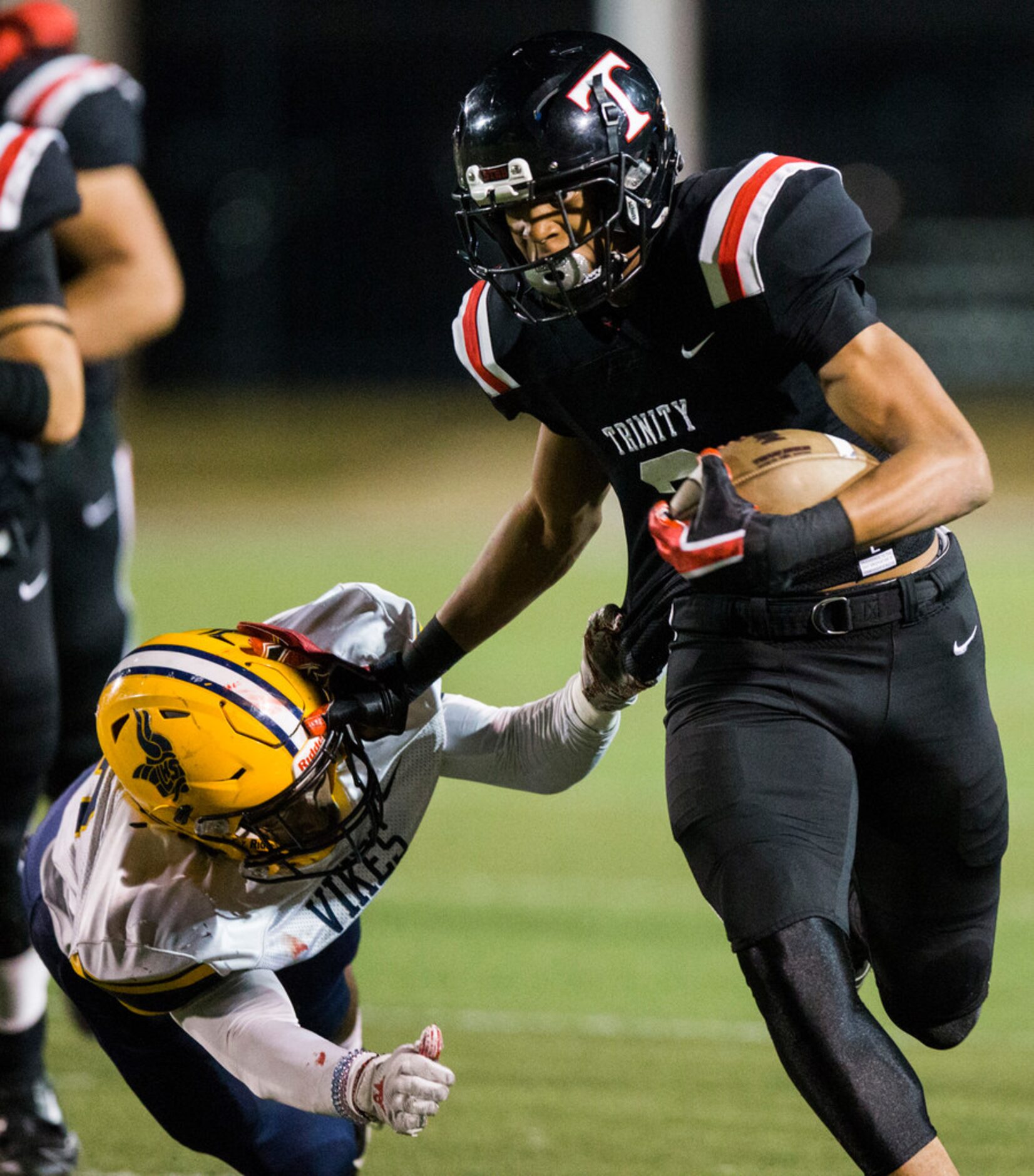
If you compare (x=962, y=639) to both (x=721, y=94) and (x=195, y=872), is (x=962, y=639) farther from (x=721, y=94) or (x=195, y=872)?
(x=721, y=94)

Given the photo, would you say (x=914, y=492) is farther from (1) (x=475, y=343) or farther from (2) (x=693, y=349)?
(1) (x=475, y=343)

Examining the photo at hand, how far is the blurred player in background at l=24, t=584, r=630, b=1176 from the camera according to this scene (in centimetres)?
252

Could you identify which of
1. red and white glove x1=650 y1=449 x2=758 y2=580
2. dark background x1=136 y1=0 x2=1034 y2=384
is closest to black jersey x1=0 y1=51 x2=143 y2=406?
red and white glove x1=650 y1=449 x2=758 y2=580

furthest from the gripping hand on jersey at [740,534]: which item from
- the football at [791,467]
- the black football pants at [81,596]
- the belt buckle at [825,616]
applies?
the black football pants at [81,596]

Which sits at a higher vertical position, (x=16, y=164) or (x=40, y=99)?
(x=16, y=164)

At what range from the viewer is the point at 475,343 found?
9.51 ft

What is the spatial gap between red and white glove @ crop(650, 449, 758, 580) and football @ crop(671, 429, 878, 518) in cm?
10

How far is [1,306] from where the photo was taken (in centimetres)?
351

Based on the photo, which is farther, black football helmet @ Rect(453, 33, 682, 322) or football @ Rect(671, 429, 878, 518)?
black football helmet @ Rect(453, 33, 682, 322)

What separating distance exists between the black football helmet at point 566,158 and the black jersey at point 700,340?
77 millimetres

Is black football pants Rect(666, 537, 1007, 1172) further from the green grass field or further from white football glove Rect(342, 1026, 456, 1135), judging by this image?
the green grass field

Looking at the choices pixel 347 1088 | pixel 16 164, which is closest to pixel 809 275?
pixel 347 1088

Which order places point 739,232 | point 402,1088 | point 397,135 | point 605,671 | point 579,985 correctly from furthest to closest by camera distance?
point 397,135
point 579,985
point 605,671
point 739,232
point 402,1088

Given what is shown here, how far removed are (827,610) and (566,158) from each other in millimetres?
717
